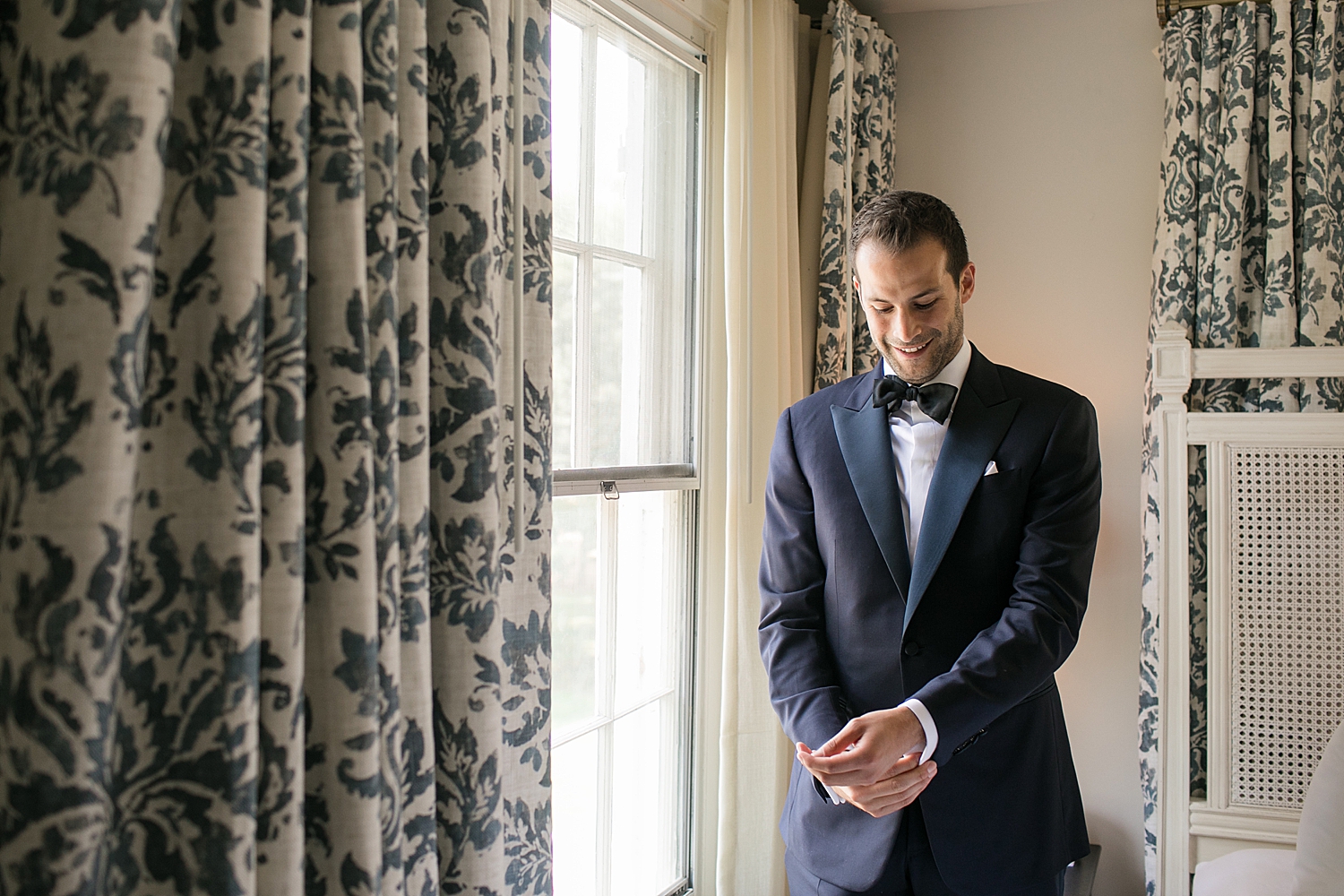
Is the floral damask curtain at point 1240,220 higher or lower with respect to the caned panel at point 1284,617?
higher

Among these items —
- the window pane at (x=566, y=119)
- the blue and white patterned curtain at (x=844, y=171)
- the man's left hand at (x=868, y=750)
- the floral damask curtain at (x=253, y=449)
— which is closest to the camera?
the floral damask curtain at (x=253, y=449)

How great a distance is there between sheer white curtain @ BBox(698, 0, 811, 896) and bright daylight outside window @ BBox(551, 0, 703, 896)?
0.06 metres

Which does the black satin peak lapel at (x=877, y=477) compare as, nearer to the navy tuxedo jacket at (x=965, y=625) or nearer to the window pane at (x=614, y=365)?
the navy tuxedo jacket at (x=965, y=625)

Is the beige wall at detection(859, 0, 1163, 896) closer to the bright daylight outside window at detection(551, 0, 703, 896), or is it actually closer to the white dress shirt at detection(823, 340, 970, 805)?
the bright daylight outside window at detection(551, 0, 703, 896)

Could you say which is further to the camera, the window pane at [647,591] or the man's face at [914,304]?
the window pane at [647,591]

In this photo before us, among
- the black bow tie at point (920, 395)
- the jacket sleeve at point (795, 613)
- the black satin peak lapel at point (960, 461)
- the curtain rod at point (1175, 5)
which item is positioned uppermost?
the curtain rod at point (1175, 5)

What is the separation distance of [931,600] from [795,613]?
0.75 feet

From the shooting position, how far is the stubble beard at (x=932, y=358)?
1.53 meters

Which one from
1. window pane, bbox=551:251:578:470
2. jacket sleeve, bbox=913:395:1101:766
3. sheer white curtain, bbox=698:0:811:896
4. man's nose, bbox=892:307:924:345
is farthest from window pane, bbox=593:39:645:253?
jacket sleeve, bbox=913:395:1101:766

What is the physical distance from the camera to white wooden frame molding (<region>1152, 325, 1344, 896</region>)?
2.44m

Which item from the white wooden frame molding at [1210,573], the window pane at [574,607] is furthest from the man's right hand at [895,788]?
the white wooden frame molding at [1210,573]

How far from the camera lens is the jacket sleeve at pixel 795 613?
4.70 ft

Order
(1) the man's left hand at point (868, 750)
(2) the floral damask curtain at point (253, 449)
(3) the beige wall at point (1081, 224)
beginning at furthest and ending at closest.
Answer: (3) the beige wall at point (1081, 224), (1) the man's left hand at point (868, 750), (2) the floral damask curtain at point (253, 449)

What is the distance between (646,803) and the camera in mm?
2150
